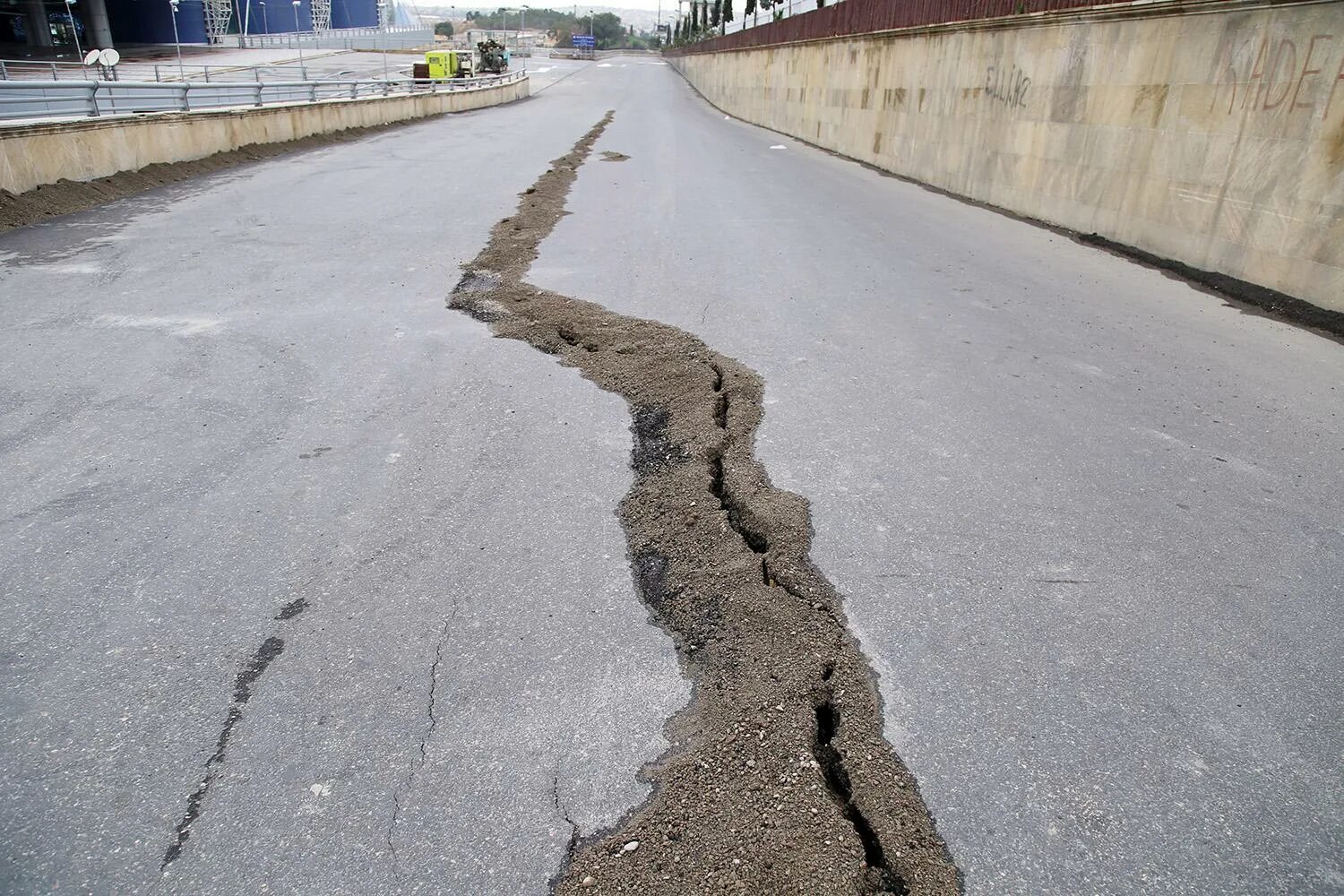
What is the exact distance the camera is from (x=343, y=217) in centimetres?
1065

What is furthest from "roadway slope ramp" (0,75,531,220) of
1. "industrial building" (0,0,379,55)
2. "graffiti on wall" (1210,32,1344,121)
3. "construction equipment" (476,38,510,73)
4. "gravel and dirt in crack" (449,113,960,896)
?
"construction equipment" (476,38,510,73)

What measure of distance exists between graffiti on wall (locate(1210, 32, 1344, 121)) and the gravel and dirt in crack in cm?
614

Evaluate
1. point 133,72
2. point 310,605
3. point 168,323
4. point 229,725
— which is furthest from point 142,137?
point 133,72

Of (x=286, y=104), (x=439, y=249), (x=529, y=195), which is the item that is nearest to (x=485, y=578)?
(x=439, y=249)

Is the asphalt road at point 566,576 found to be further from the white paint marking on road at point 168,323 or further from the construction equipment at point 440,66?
the construction equipment at point 440,66

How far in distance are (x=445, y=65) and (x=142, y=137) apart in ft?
109

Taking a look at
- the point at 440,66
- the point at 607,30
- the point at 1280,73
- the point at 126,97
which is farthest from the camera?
the point at 607,30

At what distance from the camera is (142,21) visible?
195 feet

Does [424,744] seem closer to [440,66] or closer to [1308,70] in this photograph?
[1308,70]

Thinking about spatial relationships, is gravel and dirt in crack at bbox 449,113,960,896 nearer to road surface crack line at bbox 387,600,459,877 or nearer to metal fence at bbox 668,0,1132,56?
road surface crack line at bbox 387,600,459,877

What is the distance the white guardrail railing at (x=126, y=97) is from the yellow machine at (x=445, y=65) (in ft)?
69.8

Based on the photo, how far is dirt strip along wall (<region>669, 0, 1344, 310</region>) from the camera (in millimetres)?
7062

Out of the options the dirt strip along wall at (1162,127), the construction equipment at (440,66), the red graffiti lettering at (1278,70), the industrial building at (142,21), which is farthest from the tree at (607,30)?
the red graffiti lettering at (1278,70)

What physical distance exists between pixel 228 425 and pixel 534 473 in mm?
1912
